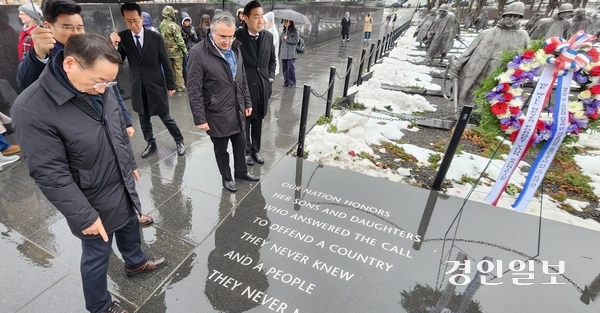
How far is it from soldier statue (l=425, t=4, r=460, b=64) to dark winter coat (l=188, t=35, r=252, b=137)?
1136 centimetres

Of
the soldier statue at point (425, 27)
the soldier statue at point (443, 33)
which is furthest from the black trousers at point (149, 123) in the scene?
the soldier statue at point (425, 27)

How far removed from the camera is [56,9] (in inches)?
90.0

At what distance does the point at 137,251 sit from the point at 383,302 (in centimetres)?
194

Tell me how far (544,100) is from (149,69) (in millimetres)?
4353

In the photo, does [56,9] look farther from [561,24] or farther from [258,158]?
[561,24]

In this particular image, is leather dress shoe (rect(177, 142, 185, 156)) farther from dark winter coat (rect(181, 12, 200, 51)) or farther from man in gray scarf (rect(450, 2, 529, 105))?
man in gray scarf (rect(450, 2, 529, 105))

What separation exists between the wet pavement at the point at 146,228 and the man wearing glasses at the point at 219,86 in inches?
24.1

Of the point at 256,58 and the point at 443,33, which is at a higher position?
the point at 256,58

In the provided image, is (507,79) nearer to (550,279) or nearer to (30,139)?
(550,279)

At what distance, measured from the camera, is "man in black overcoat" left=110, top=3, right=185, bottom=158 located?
359 cm

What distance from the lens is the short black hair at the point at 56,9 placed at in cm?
227

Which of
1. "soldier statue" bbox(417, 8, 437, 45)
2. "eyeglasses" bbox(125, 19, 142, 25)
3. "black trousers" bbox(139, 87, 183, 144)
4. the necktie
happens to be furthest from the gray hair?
"soldier statue" bbox(417, 8, 437, 45)

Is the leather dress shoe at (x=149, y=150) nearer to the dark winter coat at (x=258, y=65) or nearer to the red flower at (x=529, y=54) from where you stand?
the dark winter coat at (x=258, y=65)

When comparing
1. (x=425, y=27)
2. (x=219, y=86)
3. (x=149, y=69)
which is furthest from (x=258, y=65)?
(x=425, y=27)
